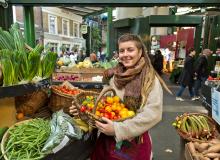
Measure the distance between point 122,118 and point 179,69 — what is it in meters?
10.5

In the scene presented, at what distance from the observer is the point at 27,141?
1687mm

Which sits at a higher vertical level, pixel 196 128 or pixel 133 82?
pixel 133 82

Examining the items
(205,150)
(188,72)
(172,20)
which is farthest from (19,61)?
(172,20)

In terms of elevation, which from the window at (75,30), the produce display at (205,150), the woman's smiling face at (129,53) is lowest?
the produce display at (205,150)

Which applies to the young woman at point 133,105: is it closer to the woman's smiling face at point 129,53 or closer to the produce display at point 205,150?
the woman's smiling face at point 129,53

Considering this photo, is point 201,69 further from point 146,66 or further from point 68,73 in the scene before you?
point 146,66

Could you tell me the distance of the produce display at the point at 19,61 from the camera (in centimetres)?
203

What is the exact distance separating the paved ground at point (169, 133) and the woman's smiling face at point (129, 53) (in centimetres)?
181

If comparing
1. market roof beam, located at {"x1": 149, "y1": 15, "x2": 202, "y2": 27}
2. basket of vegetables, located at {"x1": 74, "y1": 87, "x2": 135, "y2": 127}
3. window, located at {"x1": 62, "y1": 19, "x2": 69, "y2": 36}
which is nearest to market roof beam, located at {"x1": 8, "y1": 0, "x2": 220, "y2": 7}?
basket of vegetables, located at {"x1": 74, "y1": 87, "x2": 135, "y2": 127}

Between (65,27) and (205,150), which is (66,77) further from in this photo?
(65,27)

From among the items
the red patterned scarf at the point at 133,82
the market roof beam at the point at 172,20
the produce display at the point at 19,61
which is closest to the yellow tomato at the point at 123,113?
the red patterned scarf at the point at 133,82

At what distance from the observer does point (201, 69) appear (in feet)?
26.9

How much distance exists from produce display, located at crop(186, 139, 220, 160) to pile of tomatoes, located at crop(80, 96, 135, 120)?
Result: 1.03m

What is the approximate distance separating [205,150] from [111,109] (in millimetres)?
1286
